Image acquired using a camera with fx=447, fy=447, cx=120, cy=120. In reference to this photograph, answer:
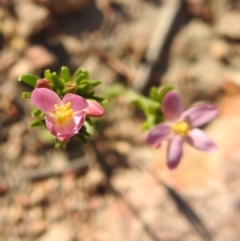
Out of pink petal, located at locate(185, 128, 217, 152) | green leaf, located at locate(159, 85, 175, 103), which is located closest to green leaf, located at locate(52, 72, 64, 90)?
green leaf, located at locate(159, 85, 175, 103)

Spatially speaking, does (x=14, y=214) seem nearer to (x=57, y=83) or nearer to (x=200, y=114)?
(x=57, y=83)

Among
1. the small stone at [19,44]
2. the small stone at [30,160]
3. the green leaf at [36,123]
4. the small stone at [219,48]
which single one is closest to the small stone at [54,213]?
the small stone at [30,160]

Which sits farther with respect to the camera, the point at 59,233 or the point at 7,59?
the point at 7,59

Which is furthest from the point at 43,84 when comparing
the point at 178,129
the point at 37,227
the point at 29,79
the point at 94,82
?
the point at 37,227

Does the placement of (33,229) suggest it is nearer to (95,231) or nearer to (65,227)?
(65,227)

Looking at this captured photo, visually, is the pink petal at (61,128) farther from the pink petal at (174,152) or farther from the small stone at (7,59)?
the small stone at (7,59)
